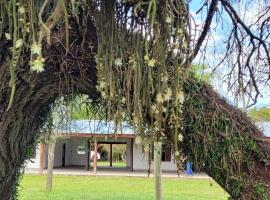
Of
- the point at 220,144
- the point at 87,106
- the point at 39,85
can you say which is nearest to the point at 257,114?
the point at 87,106

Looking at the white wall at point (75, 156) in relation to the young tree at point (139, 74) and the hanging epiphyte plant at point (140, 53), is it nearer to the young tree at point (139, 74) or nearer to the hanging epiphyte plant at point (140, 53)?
the young tree at point (139, 74)

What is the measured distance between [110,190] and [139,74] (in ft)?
53.6

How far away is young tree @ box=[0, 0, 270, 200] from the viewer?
2.60 metres

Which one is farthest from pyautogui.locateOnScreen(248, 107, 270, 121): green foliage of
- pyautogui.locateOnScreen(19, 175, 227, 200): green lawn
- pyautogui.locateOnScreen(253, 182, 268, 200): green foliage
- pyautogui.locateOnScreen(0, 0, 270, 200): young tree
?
pyautogui.locateOnScreen(19, 175, 227, 200): green lawn

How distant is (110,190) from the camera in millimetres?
18594

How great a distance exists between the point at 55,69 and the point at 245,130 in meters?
1.58

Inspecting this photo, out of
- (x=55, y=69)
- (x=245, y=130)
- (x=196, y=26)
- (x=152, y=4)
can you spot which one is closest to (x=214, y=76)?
(x=245, y=130)

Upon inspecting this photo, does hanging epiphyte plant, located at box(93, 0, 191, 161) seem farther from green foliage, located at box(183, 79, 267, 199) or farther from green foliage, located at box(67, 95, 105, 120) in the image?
green foliage, located at box(67, 95, 105, 120)

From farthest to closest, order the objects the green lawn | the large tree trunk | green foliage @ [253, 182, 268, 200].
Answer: the green lawn < green foliage @ [253, 182, 268, 200] < the large tree trunk

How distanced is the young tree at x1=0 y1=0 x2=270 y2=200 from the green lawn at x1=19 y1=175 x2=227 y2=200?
411 inches

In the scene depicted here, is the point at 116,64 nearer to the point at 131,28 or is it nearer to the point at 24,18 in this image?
the point at 131,28

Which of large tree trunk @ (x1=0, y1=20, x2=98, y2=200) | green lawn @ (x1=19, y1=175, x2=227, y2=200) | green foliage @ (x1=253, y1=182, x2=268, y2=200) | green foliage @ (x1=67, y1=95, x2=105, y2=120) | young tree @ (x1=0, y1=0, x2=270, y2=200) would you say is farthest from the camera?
green lawn @ (x1=19, y1=175, x2=227, y2=200)

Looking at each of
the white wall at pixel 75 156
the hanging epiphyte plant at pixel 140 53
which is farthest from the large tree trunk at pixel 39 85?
the white wall at pixel 75 156

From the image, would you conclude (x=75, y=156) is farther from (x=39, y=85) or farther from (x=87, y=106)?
(x=39, y=85)
